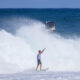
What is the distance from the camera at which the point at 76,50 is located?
76.8 ft

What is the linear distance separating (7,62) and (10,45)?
10.8 feet

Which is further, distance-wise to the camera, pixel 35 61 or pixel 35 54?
pixel 35 54

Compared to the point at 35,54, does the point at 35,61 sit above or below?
below

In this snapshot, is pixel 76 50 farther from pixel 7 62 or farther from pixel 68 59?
pixel 7 62

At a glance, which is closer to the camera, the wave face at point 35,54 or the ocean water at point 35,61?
the ocean water at point 35,61

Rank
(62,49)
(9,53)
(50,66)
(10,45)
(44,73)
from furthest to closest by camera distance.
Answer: (62,49)
(10,45)
(9,53)
(50,66)
(44,73)

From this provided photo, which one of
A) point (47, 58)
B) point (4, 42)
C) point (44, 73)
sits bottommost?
point (44, 73)

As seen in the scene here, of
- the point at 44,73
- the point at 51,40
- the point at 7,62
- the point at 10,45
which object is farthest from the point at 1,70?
the point at 51,40

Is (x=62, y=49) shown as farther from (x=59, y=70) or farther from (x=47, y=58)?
(x=59, y=70)

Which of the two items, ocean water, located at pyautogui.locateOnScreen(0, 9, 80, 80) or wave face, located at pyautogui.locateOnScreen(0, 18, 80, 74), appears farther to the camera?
wave face, located at pyautogui.locateOnScreen(0, 18, 80, 74)

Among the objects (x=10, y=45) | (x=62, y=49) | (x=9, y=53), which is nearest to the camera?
(x=9, y=53)

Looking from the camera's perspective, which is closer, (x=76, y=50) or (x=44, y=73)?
(x=44, y=73)

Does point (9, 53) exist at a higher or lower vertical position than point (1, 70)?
higher

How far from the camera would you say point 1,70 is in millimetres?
17562
